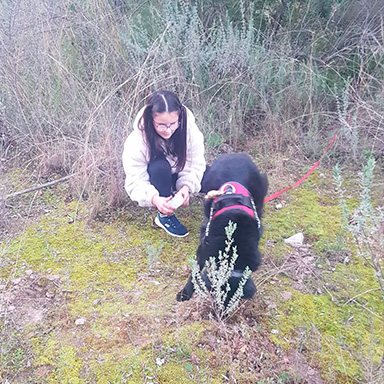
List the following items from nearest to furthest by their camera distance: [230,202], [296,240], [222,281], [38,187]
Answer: [222,281]
[230,202]
[296,240]
[38,187]

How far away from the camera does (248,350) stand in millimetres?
1647

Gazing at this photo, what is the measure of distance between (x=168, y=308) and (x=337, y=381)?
830 millimetres

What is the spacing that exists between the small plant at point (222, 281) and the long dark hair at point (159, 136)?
0.79 metres

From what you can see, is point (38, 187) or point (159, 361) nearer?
point (159, 361)

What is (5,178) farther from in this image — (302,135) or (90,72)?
(302,135)

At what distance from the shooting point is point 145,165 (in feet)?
7.69

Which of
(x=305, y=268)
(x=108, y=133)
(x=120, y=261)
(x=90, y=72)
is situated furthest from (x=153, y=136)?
(x=90, y=72)

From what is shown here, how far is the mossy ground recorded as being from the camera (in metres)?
1.59

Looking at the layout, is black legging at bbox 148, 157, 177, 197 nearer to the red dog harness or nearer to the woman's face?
the woman's face

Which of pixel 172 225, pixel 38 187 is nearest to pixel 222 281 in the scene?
pixel 172 225

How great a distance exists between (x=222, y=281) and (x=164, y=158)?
1053 mm

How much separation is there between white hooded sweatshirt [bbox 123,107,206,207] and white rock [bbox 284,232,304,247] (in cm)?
68

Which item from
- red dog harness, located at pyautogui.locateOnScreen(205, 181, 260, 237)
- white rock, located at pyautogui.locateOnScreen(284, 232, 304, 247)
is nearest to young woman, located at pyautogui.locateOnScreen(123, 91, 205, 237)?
red dog harness, located at pyautogui.locateOnScreen(205, 181, 260, 237)

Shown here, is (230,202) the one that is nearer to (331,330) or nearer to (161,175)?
(161,175)
